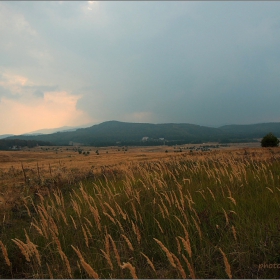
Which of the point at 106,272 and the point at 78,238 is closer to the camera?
the point at 106,272

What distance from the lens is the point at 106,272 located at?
10.2 ft

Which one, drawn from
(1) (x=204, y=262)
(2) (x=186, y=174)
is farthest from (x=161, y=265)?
(2) (x=186, y=174)

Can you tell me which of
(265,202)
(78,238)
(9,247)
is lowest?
(9,247)

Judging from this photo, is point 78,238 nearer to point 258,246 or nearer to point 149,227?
point 149,227

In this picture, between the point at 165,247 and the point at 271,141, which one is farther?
the point at 271,141

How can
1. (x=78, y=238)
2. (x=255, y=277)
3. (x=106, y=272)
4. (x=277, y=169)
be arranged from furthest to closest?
(x=277, y=169), (x=78, y=238), (x=106, y=272), (x=255, y=277)

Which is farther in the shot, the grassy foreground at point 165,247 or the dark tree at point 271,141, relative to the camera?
the dark tree at point 271,141

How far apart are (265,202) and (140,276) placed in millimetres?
2940

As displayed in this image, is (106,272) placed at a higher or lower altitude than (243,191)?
lower

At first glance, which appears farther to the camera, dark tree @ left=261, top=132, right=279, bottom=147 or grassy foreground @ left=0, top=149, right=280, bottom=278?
dark tree @ left=261, top=132, right=279, bottom=147

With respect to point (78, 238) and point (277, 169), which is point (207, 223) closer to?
point (78, 238)

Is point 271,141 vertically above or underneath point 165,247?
underneath

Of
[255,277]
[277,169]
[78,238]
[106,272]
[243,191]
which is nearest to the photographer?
Result: [255,277]

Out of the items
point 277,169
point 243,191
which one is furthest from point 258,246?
point 277,169
